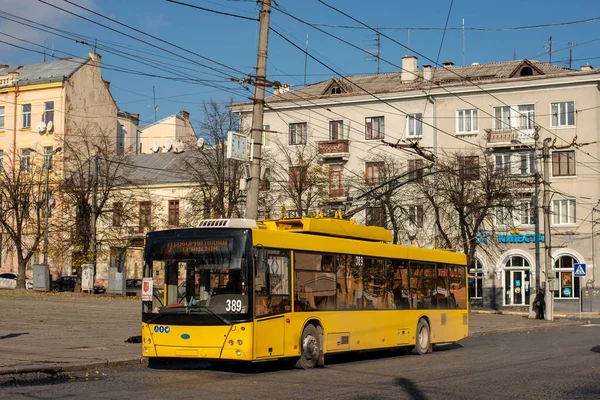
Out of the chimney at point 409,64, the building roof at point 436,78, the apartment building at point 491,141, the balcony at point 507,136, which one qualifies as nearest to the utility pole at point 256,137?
the apartment building at point 491,141

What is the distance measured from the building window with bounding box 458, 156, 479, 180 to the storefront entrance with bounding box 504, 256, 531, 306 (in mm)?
7413

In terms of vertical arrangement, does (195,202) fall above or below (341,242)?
above

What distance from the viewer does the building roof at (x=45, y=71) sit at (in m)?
63.7

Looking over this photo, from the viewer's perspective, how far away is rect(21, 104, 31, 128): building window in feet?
210

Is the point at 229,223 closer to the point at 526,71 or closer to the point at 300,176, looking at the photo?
the point at 300,176

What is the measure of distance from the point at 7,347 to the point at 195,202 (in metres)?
34.5

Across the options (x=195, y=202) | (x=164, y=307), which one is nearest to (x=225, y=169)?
(x=195, y=202)

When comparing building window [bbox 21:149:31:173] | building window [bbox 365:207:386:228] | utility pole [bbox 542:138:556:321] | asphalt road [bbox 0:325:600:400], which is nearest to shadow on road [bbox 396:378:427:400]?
asphalt road [bbox 0:325:600:400]

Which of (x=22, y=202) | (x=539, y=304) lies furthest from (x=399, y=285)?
(x=22, y=202)

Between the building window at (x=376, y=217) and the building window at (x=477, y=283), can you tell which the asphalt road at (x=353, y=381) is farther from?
the building window at (x=477, y=283)

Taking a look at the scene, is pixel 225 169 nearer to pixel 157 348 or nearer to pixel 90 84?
pixel 90 84

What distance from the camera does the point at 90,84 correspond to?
6644 cm

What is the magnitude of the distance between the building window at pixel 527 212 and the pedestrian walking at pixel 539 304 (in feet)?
31.5

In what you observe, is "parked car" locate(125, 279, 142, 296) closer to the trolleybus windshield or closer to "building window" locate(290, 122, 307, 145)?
"building window" locate(290, 122, 307, 145)
